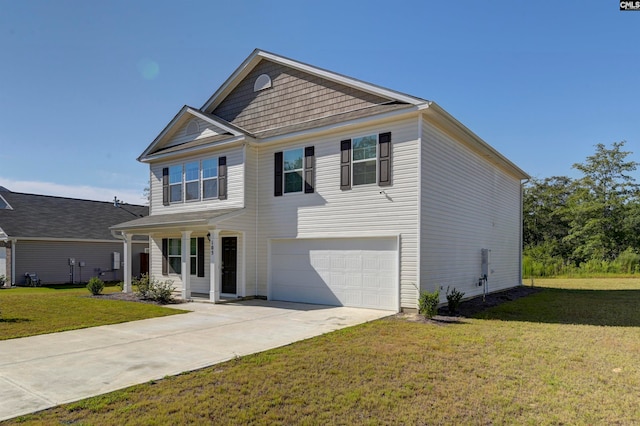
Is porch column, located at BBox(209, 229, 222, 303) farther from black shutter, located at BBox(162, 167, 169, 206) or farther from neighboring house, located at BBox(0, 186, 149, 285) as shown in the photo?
neighboring house, located at BBox(0, 186, 149, 285)

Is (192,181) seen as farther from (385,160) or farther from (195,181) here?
(385,160)

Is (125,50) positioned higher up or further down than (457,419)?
higher up

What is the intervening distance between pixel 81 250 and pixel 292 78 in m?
17.2

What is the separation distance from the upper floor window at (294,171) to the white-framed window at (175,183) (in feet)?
14.5

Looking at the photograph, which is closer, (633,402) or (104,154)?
(633,402)

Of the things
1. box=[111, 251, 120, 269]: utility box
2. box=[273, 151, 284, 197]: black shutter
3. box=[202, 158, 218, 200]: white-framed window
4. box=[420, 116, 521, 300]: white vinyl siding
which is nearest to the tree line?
box=[420, 116, 521, 300]: white vinyl siding

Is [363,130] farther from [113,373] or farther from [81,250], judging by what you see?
[81,250]

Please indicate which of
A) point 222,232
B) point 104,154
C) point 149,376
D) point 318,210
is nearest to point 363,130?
point 318,210

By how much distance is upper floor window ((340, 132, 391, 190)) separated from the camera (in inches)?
427

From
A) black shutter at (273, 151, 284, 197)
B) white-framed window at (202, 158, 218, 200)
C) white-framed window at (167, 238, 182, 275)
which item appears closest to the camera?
black shutter at (273, 151, 284, 197)

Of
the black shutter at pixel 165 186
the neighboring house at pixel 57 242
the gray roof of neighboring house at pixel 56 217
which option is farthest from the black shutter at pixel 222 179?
the gray roof of neighboring house at pixel 56 217

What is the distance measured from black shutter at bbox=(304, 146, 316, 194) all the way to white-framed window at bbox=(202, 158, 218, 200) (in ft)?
12.0

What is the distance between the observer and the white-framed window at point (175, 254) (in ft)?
50.1

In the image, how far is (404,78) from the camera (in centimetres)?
1444
